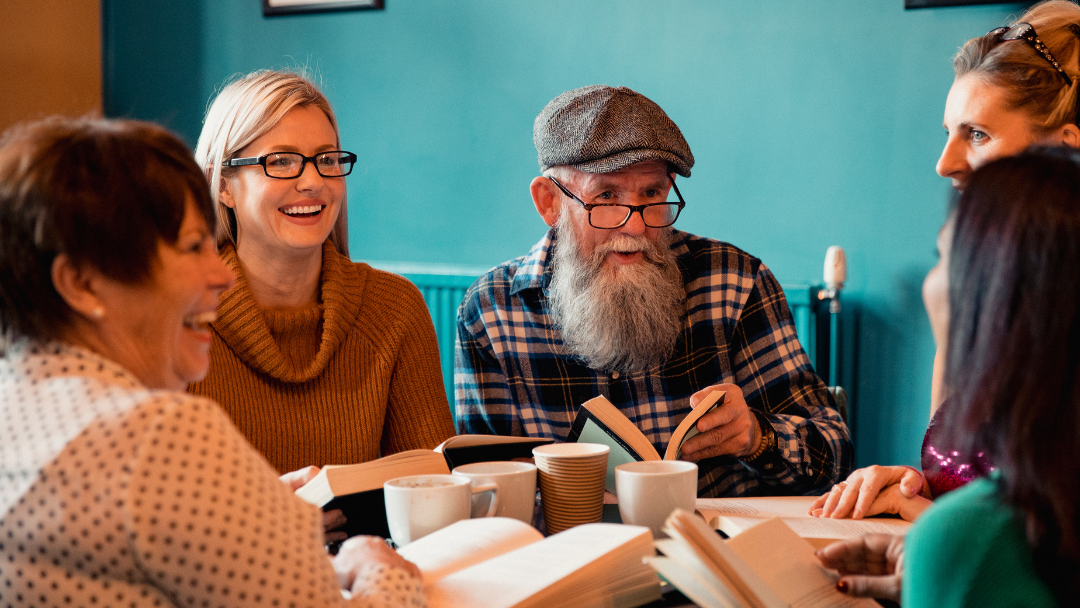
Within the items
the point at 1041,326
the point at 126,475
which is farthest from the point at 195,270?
the point at 1041,326

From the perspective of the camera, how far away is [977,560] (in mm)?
775

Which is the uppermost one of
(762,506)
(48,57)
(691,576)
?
(48,57)

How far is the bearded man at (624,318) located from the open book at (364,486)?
25.6 inches

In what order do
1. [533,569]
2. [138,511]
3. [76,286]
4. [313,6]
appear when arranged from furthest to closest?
1. [313,6]
2. [533,569]
3. [76,286]
4. [138,511]

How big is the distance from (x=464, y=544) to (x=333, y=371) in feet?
2.86

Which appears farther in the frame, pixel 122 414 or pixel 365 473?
pixel 365 473

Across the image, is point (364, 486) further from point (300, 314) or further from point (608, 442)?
point (300, 314)

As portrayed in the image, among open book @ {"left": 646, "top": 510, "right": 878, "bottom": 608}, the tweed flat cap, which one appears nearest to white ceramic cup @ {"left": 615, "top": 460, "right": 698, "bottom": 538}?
open book @ {"left": 646, "top": 510, "right": 878, "bottom": 608}

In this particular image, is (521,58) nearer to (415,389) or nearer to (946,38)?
(946,38)

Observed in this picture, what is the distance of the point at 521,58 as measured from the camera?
3.31 m

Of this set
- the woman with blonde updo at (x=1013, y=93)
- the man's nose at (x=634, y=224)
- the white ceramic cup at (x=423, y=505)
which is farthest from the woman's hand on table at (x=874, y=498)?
the man's nose at (x=634, y=224)

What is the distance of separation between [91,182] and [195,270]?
0.13 m

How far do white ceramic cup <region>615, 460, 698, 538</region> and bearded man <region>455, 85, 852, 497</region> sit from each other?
2.10ft

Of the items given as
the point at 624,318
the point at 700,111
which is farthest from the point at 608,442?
the point at 700,111
